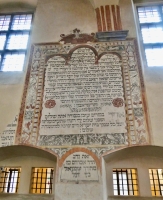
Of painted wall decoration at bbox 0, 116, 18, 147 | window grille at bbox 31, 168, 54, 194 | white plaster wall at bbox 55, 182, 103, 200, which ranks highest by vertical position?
painted wall decoration at bbox 0, 116, 18, 147

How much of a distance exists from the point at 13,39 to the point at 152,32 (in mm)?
4792

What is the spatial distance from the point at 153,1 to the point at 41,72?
498 cm

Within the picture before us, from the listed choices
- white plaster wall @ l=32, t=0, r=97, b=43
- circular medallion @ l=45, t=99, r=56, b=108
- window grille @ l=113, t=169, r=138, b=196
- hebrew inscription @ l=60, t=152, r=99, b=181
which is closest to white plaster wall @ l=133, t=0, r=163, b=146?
window grille @ l=113, t=169, r=138, b=196

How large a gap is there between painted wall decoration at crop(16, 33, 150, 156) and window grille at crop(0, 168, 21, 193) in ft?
2.87

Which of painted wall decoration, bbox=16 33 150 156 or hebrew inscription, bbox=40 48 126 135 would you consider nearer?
painted wall decoration, bbox=16 33 150 156

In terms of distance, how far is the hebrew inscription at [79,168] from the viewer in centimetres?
547

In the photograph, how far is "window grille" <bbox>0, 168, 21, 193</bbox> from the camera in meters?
6.02

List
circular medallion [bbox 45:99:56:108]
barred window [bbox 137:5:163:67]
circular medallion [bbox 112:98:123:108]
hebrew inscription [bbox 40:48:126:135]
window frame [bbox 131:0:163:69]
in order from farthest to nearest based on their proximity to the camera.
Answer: barred window [bbox 137:5:163:67], window frame [bbox 131:0:163:69], circular medallion [bbox 45:99:56:108], circular medallion [bbox 112:98:123:108], hebrew inscription [bbox 40:48:126:135]

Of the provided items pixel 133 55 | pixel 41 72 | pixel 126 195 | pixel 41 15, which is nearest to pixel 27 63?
pixel 41 72

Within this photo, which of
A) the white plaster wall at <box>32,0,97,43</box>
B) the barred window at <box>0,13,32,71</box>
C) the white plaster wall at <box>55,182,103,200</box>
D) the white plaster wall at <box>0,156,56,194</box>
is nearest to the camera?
the white plaster wall at <box>55,182,103,200</box>

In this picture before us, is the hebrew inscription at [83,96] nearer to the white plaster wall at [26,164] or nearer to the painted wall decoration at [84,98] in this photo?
the painted wall decoration at [84,98]

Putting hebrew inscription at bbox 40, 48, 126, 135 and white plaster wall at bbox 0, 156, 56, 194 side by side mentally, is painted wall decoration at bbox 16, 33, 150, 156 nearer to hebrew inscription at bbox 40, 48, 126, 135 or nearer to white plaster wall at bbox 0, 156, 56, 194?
hebrew inscription at bbox 40, 48, 126, 135

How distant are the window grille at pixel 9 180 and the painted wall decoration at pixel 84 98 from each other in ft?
2.87

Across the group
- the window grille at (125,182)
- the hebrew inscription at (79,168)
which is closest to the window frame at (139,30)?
the window grille at (125,182)
